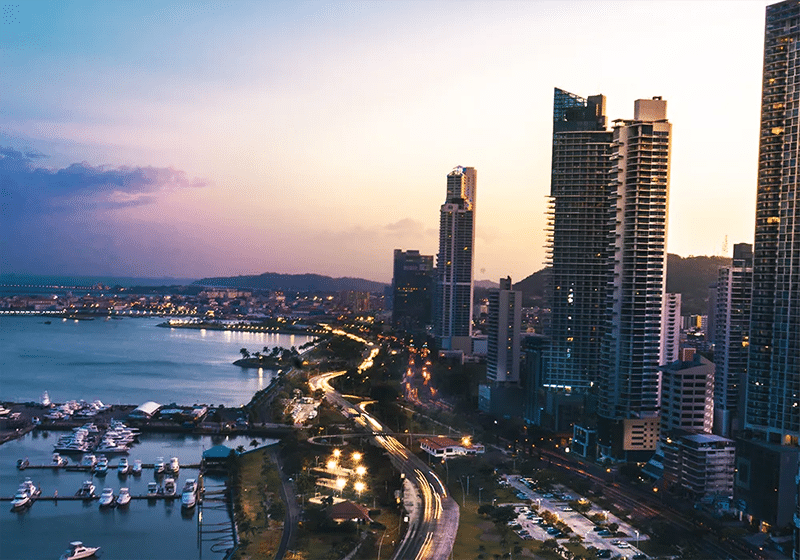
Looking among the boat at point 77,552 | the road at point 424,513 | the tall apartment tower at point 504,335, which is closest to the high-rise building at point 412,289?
the tall apartment tower at point 504,335

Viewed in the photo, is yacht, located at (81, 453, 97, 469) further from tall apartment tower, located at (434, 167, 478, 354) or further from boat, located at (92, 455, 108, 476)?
tall apartment tower, located at (434, 167, 478, 354)

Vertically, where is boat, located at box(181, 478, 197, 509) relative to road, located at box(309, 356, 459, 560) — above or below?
below

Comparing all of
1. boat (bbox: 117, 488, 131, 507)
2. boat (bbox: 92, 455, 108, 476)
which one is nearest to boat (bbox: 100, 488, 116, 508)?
boat (bbox: 117, 488, 131, 507)

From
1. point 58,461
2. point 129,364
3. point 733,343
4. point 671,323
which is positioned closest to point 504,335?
point 671,323

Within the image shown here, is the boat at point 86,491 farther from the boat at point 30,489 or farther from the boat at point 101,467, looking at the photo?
the boat at point 101,467

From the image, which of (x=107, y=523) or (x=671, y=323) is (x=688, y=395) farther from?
(x=107, y=523)
